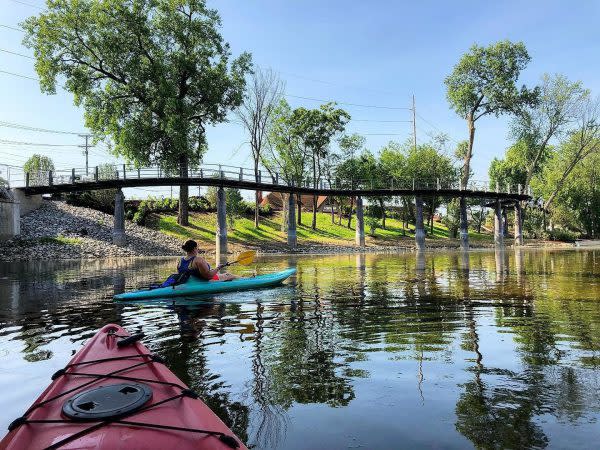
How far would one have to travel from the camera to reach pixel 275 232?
46.1m

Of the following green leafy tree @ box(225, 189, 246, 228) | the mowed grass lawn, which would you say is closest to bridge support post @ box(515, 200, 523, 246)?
the mowed grass lawn

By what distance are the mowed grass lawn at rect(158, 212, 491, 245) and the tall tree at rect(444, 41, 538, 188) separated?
10.3 metres

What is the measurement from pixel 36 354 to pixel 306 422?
4805 millimetres

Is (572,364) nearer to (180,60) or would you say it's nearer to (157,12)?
(180,60)

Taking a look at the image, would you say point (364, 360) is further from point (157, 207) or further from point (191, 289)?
point (157, 207)

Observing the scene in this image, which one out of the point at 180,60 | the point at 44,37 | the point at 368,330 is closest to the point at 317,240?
the point at 180,60

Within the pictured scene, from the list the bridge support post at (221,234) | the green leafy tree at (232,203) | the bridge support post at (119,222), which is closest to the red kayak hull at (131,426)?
the bridge support post at (221,234)

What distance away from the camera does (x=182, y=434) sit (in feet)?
9.18

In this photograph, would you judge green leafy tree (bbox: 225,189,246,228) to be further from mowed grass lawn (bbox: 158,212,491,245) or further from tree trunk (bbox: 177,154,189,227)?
tree trunk (bbox: 177,154,189,227)

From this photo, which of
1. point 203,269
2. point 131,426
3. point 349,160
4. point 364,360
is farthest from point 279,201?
point 131,426

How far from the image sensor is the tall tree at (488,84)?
162ft

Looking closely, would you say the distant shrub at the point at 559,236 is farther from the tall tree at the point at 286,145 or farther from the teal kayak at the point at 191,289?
the teal kayak at the point at 191,289

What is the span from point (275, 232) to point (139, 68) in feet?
64.5

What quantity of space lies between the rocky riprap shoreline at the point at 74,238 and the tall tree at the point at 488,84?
3293cm
